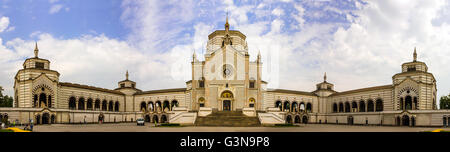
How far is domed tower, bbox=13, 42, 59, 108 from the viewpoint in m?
46.2

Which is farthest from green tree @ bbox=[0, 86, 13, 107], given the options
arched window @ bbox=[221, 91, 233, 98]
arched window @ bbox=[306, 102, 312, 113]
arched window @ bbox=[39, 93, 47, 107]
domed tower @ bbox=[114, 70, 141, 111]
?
arched window @ bbox=[306, 102, 312, 113]

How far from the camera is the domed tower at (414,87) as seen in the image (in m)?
48.2

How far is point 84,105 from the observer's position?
55844 millimetres

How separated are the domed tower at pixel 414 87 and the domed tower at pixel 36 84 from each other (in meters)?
57.4

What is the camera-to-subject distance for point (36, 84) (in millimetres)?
46875

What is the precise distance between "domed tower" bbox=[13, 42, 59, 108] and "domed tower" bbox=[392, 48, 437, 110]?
57.4 metres

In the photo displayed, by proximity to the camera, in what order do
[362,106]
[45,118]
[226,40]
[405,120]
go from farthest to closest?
1. [362,106]
2. [226,40]
3. [405,120]
4. [45,118]

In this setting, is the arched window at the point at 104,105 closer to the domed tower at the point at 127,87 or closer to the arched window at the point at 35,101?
the domed tower at the point at 127,87

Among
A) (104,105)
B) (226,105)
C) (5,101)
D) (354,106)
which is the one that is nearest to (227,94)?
(226,105)

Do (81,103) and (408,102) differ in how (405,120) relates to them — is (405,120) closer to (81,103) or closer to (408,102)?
(408,102)

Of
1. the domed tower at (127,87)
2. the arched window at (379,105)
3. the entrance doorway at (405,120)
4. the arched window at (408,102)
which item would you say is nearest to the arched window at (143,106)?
the domed tower at (127,87)

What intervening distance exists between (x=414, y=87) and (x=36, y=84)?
6029 cm

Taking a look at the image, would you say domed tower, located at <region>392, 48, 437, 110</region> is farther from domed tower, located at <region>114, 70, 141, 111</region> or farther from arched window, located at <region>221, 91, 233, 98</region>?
domed tower, located at <region>114, 70, 141, 111</region>
